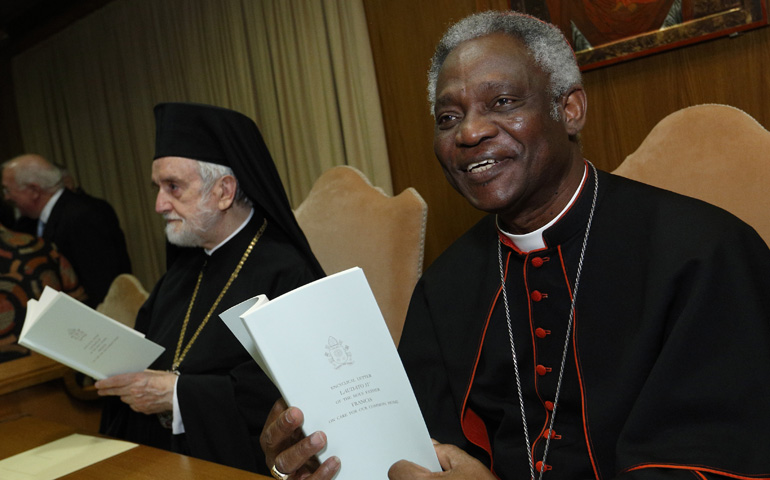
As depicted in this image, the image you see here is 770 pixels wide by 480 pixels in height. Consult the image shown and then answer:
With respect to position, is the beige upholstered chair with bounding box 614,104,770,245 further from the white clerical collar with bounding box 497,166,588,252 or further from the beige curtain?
the beige curtain

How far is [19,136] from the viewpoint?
8930 millimetres

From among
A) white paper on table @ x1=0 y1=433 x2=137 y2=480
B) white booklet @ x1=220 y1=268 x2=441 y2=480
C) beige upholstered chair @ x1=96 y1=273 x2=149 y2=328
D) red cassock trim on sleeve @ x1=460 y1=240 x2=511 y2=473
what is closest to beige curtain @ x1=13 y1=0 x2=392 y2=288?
beige upholstered chair @ x1=96 y1=273 x2=149 y2=328

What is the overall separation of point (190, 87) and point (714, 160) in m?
5.38

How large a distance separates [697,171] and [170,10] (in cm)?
566

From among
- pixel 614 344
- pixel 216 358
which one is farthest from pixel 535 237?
pixel 216 358

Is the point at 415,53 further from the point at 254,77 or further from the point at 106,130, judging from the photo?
the point at 106,130

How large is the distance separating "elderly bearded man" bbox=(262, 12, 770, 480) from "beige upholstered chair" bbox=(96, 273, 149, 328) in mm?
2333

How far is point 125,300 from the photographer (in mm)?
3863

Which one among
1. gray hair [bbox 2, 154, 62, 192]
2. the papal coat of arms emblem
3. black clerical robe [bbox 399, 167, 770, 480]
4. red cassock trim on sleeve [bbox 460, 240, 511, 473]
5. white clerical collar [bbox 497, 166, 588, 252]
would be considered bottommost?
red cassock trim on sleeve [bbox 460, 240, 511, 473]

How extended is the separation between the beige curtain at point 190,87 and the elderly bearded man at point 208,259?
1836mm

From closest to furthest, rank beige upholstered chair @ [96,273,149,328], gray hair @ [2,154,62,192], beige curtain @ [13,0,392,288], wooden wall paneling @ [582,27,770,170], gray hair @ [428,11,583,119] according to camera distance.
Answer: gray hair @ [428,11,583,119] → wooden wall paneling @ [582,27,770,170] → beige upholstered chair @ [96,273,149,328] → beige curtain @ [13,0,392,288] → gray hair @ [2,154,62,192]

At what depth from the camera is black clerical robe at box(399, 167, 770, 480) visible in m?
1.30

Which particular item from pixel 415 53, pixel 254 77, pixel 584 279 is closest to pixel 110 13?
pixel 254 77

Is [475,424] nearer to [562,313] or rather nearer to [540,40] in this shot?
[562,313]
